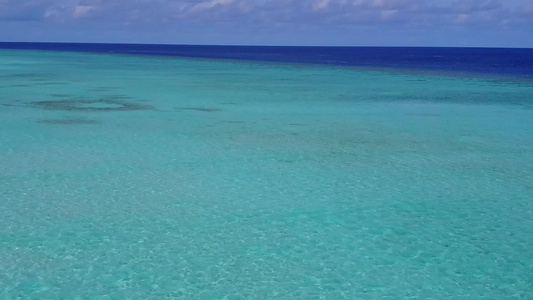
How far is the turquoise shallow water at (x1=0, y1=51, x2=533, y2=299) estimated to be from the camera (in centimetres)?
559

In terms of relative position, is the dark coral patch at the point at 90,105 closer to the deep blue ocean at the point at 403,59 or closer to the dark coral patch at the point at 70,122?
the dark coral patch at the point at 70,122

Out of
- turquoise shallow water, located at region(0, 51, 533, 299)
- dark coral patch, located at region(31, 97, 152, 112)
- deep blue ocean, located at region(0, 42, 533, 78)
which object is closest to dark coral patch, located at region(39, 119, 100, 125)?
turquoise shallow water, located at region(0, 51, 533, 299)

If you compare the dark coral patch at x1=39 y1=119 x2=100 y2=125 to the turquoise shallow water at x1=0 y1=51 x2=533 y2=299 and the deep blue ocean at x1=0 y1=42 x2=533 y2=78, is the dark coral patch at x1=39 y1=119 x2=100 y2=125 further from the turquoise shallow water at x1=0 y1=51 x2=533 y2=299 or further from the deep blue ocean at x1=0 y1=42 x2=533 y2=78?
the deep blue ocean at x1=0 y1=42 x2=533 y2=78

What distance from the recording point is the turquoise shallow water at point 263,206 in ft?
18.3

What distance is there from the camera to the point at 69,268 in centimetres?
571

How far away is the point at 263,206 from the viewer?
786cm

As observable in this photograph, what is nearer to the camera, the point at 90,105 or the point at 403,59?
the point at 90,105

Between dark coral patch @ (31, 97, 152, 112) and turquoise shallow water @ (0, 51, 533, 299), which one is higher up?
dark coral patch @ (31, 97, 152, 112)

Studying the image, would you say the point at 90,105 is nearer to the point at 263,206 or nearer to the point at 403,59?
the point at 263,206

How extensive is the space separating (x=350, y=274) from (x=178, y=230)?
2109 mm

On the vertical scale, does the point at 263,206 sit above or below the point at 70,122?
below

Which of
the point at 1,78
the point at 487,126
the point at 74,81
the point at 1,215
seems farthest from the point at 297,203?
the point at 1,78

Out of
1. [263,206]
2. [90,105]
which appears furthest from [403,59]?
[263,206]

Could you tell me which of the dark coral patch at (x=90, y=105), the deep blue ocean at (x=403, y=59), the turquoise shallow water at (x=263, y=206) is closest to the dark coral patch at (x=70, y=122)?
the turquoise shallow water at (x=263, y=206)
